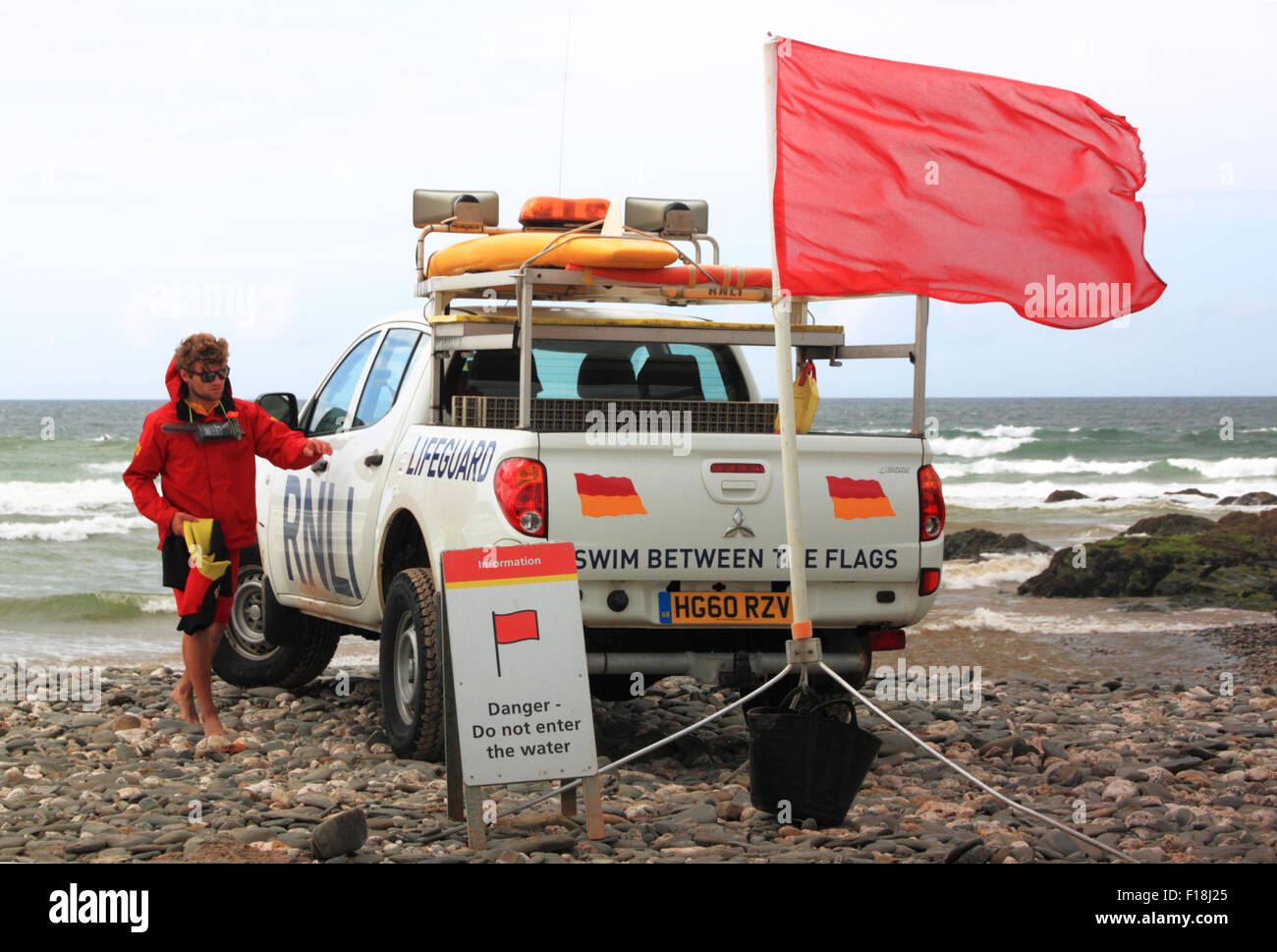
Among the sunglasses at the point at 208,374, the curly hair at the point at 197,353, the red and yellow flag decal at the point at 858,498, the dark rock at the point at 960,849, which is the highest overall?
the curly hair at the point at 197,353

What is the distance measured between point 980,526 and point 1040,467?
16.0m

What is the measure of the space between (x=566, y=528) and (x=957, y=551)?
17.7m

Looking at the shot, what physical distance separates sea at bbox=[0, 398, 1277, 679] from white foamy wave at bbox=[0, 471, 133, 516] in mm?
76

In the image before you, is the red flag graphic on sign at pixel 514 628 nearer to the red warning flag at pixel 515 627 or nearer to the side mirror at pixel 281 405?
the red warning flag at pixel 515 627

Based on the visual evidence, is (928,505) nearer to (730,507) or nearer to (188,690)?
(730,507)

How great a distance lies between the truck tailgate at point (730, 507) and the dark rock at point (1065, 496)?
30.9 metres

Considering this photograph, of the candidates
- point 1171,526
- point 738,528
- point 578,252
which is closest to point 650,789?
point 738,528

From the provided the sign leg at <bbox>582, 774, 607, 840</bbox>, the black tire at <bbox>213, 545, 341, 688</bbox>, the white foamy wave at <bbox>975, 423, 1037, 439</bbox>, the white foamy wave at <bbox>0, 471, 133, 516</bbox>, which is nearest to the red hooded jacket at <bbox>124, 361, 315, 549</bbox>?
the black tire at <bbox>213, 545, 341, 688</bbox>

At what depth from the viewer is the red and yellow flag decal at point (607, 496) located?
648 cm

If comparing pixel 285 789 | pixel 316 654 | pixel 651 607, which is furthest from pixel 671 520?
pixel 316 654

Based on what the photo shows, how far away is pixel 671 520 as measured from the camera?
6594 mm

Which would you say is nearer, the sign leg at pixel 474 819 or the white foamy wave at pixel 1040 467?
the sign leg at pixel 474 819

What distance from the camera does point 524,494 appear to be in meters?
6.39

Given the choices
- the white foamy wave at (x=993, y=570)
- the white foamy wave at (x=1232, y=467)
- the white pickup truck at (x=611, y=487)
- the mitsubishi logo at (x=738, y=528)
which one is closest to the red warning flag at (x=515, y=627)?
the white pickup truck at (x=611, y=487)
